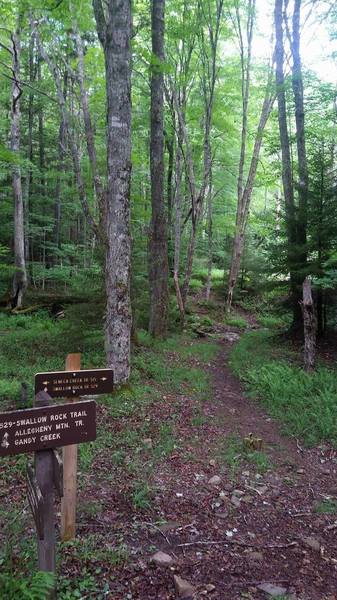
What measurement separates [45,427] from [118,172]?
496 cm

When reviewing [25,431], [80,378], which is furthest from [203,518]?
[25,431]

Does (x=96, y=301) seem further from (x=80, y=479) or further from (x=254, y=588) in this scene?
(x=254, y=588)

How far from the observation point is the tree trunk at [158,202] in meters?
10.8

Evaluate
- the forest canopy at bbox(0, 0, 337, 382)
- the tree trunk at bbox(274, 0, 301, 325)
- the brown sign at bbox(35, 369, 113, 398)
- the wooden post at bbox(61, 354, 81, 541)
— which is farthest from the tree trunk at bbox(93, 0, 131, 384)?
the tree trunk at bbox(274, 0, 301, 325)

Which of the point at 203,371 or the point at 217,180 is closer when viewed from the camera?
the point at 203,371

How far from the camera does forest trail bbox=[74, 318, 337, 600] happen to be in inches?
132

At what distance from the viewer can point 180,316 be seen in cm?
1420

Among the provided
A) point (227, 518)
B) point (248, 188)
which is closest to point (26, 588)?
point (227, 518)

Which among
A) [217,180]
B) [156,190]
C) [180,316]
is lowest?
[180,316]

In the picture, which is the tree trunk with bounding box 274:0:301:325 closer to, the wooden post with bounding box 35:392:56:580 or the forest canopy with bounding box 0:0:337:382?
the forest canopy with bounding box 0:0:337:382

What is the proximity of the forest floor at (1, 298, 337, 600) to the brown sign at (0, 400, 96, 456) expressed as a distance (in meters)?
1.19

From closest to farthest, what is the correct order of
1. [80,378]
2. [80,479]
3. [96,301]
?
1. [80,378]
2. [80,479]
3. [96,301]

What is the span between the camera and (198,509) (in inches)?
175

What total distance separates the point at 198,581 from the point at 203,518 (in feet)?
3.16
